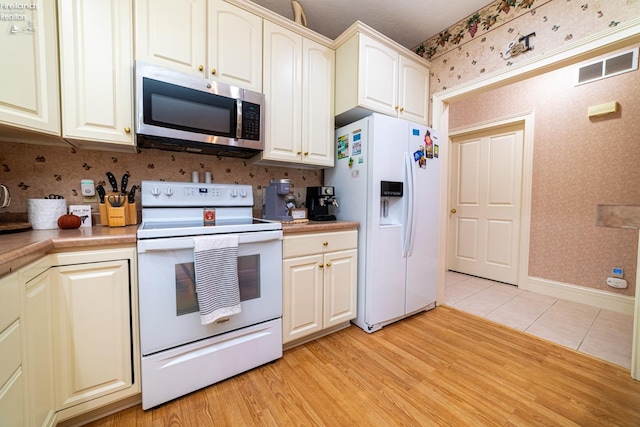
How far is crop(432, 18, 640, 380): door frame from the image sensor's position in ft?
4.88

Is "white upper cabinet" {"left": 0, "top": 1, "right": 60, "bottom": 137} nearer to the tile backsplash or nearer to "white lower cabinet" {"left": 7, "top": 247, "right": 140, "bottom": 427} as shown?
the tile backsplash

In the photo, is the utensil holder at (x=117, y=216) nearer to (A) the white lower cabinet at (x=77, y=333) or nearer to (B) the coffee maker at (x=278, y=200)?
(A) the white lower cabinet at (x=77, y=333)

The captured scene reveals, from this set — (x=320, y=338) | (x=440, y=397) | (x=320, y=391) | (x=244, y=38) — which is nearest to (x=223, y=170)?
(x=244, y=38)

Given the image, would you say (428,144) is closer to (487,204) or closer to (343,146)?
(343,146)

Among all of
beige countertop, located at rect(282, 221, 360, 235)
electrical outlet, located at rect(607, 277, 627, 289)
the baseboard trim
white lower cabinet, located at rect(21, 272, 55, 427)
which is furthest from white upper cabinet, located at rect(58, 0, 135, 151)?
electrical outlet, located at rect(607, 277, 627, 289)

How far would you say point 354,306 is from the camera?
2068 mm

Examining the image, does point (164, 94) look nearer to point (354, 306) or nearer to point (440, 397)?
point (354, 306)

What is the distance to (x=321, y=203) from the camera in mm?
2094

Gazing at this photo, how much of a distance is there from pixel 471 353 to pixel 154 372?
1.98 metres

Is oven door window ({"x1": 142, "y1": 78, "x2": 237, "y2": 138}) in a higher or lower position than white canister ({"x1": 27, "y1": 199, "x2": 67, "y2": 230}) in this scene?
higher

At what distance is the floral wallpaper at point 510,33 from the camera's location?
158 centimetres

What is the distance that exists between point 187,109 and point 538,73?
2.47 meters

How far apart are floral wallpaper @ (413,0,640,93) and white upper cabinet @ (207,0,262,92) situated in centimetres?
173

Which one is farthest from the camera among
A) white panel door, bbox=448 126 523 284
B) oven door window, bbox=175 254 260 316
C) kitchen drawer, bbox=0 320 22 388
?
white panel door, bbox=448 126 523 284
